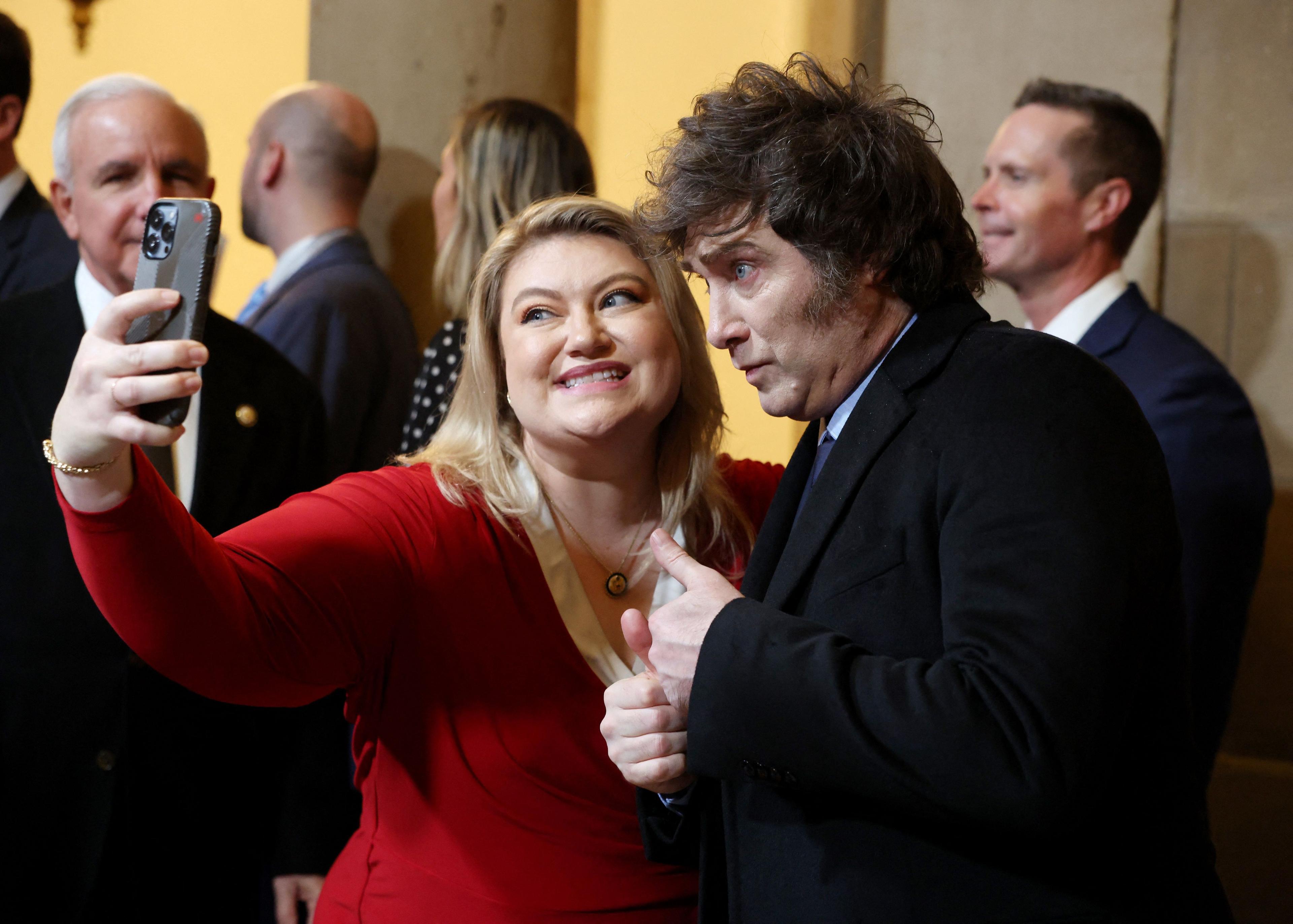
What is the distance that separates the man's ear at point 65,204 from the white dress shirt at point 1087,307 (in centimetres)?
223

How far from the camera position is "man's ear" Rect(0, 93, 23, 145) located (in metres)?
3.48

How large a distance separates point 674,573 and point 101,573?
592mm

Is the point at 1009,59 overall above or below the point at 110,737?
above

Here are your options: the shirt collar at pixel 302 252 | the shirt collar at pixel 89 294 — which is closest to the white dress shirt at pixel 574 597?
the shirt collar at pixel 89 294

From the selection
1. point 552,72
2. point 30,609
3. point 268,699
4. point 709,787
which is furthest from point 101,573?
point 552,72

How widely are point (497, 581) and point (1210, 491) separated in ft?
5.95

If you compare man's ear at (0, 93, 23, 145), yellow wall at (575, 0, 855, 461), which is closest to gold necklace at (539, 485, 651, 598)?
yellow wall at (575, 0, 855, 461)

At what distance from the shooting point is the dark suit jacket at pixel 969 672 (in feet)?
3.52

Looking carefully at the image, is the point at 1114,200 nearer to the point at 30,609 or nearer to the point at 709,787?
the point at 709,787

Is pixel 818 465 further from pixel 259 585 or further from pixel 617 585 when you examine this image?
pixel 259 585

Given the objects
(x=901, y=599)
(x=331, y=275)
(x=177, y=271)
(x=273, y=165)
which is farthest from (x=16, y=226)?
(x=901, y=599)

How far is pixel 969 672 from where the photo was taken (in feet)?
3.55

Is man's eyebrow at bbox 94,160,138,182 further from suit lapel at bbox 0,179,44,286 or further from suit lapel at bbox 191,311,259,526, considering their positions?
suit lapel at bbox 0,179,44,286

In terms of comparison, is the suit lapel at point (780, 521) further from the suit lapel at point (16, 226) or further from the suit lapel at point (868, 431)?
the suit lapel at point (16, 226)
